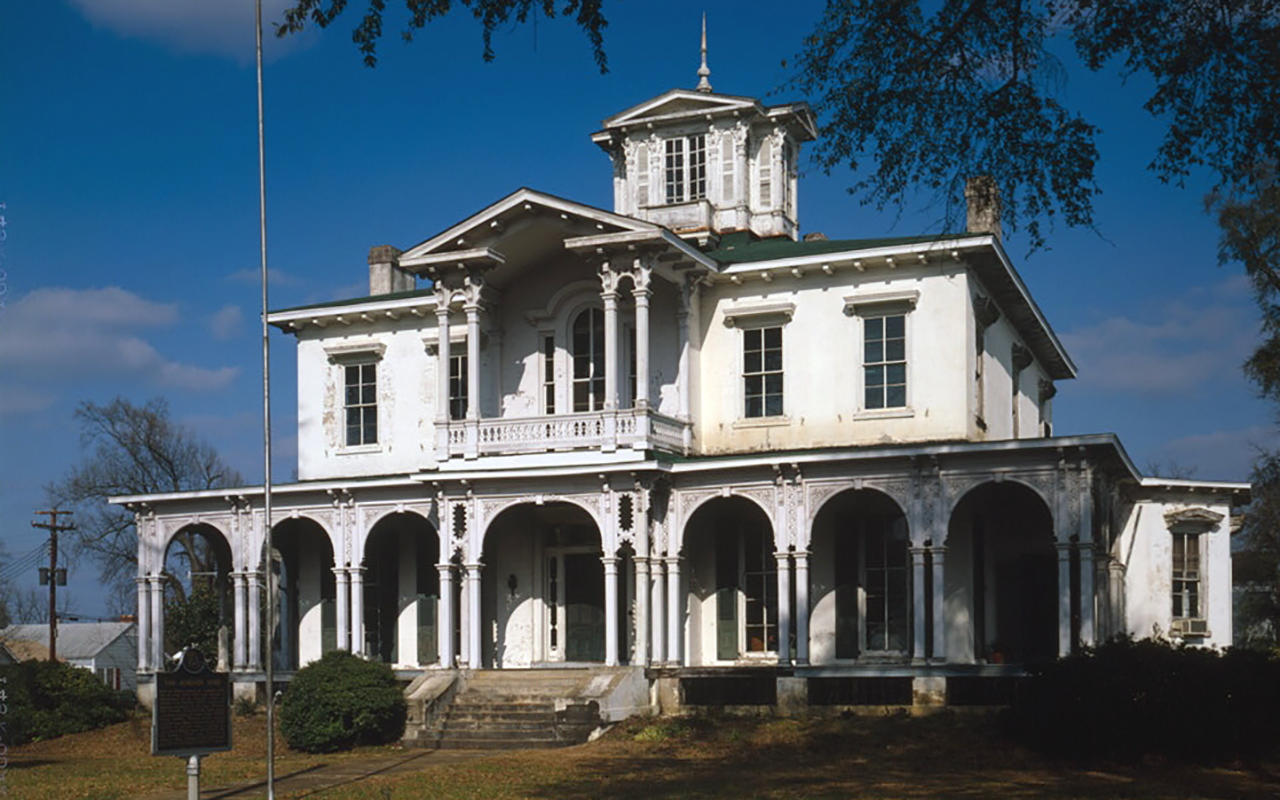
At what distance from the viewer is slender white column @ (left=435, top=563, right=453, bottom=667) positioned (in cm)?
Result: 3025

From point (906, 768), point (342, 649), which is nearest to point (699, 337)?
point (342, 649)

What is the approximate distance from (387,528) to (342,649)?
470 cm

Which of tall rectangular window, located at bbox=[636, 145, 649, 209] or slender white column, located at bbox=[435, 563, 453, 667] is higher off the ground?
tall rectangular window, located at bbox=[636, 145, 649, 209]

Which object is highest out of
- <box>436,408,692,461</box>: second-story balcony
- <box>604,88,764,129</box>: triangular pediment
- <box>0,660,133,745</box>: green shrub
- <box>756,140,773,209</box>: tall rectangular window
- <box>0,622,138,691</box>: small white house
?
<box>604,88,764,129</box>: triangular pediment

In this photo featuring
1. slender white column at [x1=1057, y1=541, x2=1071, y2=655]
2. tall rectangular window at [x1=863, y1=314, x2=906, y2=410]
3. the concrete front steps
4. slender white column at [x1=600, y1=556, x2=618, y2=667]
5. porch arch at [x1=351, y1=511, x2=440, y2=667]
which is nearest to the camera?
slender white column at [x1=1057, y1=541, x2=1071, y2=655]

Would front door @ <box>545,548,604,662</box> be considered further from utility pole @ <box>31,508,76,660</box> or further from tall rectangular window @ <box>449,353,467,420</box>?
utility pole @ <box>31,508,76,660</box>

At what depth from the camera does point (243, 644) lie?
112 ft

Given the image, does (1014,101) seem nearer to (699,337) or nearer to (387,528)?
(699,337)

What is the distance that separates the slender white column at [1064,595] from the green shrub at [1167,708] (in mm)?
3614

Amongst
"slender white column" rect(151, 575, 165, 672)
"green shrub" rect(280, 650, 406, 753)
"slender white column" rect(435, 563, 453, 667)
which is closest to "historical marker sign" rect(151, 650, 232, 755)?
"green shrub" rect(280, 650, 406, 753)

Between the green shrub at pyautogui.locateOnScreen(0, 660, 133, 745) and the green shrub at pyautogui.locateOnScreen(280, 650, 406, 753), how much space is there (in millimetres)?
7025

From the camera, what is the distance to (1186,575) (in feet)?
108

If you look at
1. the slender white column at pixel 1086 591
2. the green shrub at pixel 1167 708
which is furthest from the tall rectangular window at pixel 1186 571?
the green shrub at pixel 1167 708

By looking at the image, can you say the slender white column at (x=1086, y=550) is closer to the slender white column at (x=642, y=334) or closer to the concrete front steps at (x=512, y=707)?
the slender white column at (x=642, y=334)
